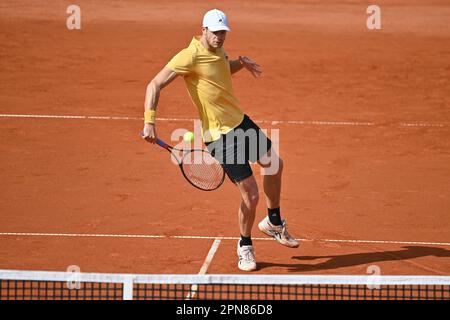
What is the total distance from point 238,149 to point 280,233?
114 centimetres

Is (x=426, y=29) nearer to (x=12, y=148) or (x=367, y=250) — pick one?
(x=12, y=148)

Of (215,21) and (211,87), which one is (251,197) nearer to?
(211,87)

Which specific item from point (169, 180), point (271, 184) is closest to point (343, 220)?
point (271, 184)

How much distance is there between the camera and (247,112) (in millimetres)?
15797

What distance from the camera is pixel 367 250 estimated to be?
942 cm

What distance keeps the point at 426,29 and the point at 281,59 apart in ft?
16.3

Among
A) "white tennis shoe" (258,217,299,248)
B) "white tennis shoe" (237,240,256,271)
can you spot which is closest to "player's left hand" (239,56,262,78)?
"white tennis shoe" (258,217,299,248)

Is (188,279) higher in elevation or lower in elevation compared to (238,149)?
lower

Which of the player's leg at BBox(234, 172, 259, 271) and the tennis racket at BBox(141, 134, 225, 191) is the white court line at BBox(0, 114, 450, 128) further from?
the player's leg at BBox(234, 172, 259, 271)

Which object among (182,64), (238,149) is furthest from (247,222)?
(182,64)

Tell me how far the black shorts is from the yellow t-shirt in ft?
0.21

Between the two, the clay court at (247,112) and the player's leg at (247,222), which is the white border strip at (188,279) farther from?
the clay court at (247,112)

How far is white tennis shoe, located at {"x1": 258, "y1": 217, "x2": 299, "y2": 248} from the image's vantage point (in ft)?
29.8

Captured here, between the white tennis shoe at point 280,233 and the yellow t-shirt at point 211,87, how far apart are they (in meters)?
1.17
